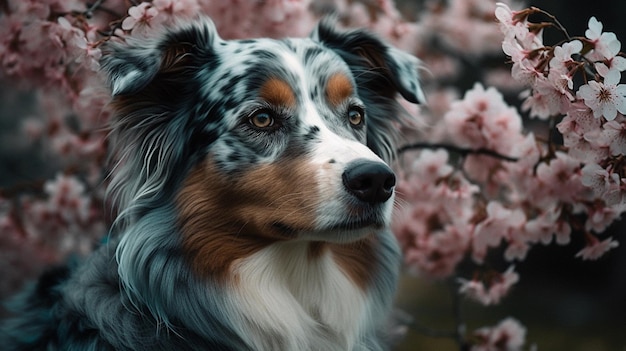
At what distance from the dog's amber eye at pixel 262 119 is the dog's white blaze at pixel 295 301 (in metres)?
0.45

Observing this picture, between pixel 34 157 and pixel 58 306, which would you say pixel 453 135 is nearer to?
pixel 58 306

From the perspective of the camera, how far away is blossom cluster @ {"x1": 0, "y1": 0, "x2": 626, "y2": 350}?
9.48ft

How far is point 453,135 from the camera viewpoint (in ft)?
12.8

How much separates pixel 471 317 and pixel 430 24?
13.1 feet

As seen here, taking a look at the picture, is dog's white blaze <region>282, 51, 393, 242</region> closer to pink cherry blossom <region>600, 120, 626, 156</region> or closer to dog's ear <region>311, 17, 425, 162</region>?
dog's ear <region>311, 17, 425, 162</region>

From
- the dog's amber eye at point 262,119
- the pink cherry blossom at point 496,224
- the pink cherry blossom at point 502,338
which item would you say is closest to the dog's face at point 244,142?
the dog's amber eye at point 262,119

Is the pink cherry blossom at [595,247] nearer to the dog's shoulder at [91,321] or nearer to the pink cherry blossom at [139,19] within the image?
the dog's shoulder at [91,321]

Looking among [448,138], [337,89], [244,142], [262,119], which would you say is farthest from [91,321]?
[448,138]

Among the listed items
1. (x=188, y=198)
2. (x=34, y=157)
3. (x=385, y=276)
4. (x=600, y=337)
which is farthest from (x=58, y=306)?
(x=600, y=337)

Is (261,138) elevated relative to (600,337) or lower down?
elevated

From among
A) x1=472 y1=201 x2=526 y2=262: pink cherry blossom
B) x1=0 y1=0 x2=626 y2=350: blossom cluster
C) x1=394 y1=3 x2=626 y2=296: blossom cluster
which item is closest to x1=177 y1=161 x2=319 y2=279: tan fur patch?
x1=0 y1=0 x2=626 y2=350: blossom cluster

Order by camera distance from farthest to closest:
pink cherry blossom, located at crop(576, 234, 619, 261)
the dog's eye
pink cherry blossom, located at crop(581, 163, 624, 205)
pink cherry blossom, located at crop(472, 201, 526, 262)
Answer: pink cherry blossom, located at crop(472, 201, 526, 262), pink cherry blossom, located at crop(576, 234, 619, 261), the dog's eye, pink cherry blossom, located at crop(581, 163, 624, 205)

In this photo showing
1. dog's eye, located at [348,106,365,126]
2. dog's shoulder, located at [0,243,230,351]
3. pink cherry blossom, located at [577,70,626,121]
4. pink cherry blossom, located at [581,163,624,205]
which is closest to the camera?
pink cherry blossom, located at [577,70,626,121]

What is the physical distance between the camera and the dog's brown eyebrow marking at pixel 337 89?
297 centimetres
